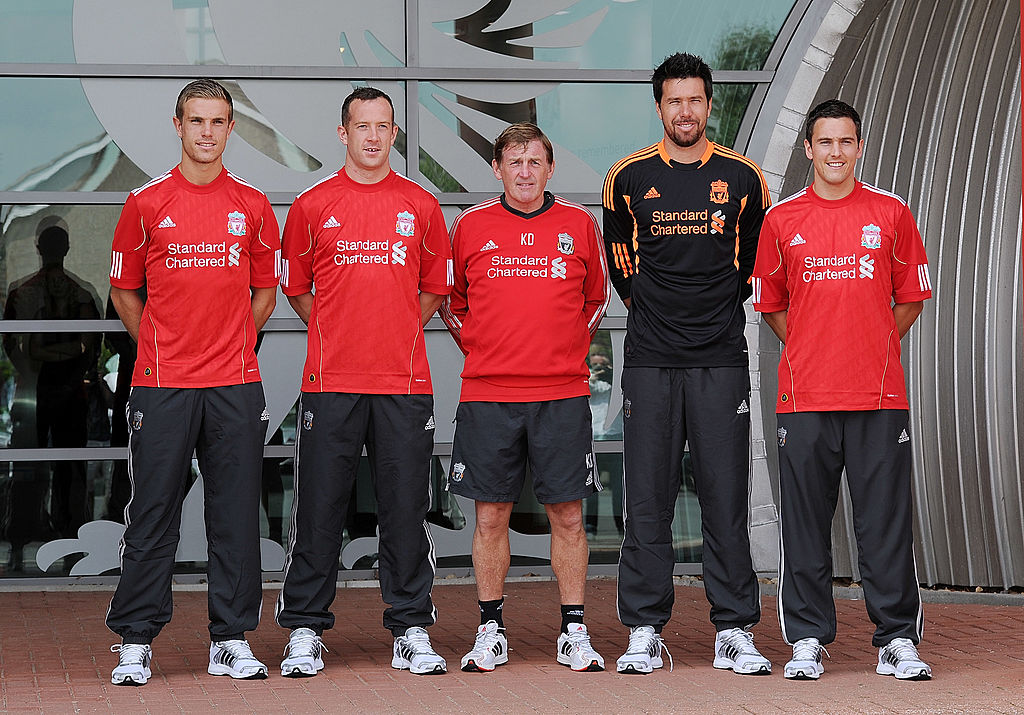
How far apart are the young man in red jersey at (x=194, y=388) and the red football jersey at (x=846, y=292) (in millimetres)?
2346

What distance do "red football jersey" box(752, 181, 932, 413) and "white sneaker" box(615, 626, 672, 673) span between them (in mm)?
1162

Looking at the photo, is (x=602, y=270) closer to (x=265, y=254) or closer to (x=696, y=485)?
(x=696, y=485)

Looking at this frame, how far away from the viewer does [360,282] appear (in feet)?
17.6

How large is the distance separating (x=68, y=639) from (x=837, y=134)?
4.48 meters

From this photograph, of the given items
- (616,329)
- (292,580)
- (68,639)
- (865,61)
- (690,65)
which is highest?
(865,61)

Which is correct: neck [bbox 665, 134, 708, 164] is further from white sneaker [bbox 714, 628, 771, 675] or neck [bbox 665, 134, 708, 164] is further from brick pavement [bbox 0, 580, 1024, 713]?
brick pavement [bbox 0, 580, 1024, 713]

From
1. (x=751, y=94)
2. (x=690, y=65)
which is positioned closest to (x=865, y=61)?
(x=751, y=94)

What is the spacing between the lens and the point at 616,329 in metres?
8.45

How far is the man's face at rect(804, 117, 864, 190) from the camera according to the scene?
17.2 feet

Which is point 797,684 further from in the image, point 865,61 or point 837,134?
point 865,61

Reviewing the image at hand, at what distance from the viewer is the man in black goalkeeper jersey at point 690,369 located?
5355mm

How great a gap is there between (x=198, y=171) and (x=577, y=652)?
2.66 meters

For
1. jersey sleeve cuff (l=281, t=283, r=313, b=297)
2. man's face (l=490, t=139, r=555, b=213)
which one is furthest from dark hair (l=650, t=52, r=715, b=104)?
jersey sleeve cuff (l=281, t=283, r=313, b=297)

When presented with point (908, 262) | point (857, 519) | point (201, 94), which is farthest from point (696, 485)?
point (201, 94)
